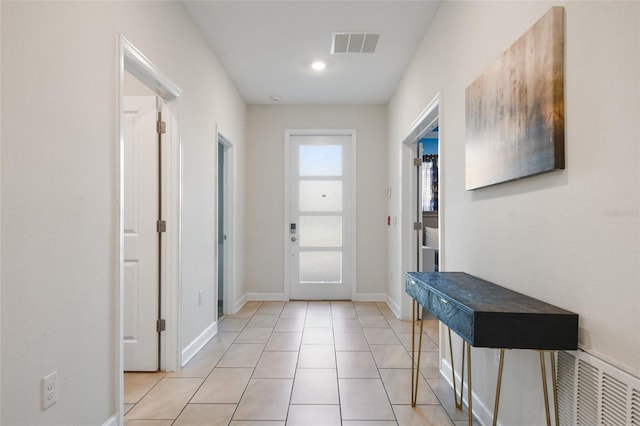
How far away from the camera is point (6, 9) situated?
1.22m

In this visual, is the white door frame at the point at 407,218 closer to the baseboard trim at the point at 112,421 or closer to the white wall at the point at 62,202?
the white wall at the point at 62,202

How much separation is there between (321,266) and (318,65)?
2.64 m

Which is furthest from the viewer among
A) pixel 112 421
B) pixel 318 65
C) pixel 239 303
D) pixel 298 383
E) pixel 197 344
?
pixel 239 303

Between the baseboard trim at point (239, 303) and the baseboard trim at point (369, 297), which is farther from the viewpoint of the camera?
the baseboard trim at point (369, 297)

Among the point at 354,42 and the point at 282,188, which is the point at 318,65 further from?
the point at 282,188

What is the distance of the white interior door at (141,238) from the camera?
2674 millimetres

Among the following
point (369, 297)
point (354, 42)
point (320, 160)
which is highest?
point (354, 42)

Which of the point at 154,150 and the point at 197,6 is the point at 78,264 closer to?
the point at 154,150

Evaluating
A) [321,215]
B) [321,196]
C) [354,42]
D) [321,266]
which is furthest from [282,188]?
[354,42]

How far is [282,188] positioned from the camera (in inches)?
201

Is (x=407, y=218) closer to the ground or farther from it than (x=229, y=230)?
farther from it

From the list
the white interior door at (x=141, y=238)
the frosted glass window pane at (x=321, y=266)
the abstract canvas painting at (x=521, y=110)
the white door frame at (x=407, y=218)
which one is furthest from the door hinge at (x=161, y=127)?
the frosted glass window pane at (x=321, y=266)

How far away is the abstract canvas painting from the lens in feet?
4.35

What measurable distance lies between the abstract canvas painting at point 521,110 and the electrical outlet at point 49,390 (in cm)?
207
